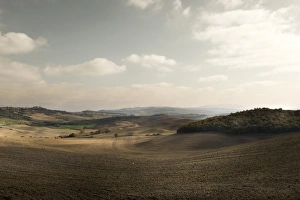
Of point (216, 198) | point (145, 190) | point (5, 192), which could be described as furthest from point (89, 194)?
point (216, 198)

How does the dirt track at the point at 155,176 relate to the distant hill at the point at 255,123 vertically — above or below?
below


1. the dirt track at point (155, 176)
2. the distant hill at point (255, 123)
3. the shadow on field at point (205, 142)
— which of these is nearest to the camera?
the dirt track at point (155, 176)

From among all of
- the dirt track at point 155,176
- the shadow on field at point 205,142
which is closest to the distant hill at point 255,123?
the shadow on field at point 205,142

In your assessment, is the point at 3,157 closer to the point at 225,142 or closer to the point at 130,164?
the point at 130,164

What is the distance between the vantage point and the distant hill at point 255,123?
117 ft

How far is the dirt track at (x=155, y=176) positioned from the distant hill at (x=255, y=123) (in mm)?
15440

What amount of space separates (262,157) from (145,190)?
33.4 feet

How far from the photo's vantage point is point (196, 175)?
15.3 metres

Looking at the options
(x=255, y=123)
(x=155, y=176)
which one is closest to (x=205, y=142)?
(x=255, y=123)

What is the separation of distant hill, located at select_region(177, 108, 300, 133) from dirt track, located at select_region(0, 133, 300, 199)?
1544 centimetres

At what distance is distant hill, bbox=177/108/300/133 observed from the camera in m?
35.6

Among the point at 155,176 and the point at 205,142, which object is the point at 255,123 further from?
the point at 155,176

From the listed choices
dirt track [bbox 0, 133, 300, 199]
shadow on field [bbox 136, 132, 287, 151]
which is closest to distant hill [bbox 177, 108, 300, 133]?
shadow on field [bbox 136, 132, 287, 151]

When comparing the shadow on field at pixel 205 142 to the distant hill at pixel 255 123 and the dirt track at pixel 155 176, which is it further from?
the dirt track at pixel 155 176
